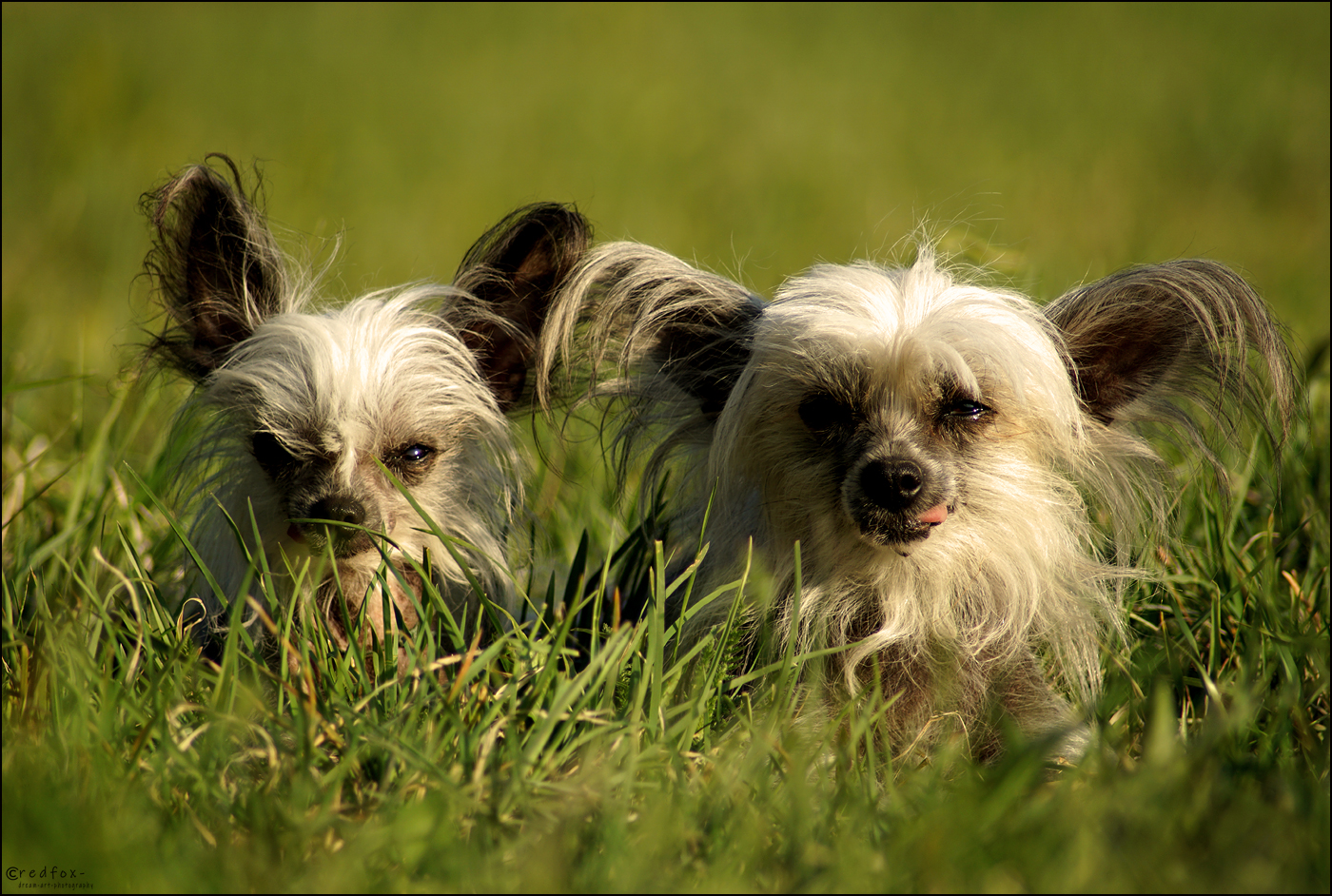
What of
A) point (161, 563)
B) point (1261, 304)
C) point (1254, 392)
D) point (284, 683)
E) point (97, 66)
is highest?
point (97, 66)

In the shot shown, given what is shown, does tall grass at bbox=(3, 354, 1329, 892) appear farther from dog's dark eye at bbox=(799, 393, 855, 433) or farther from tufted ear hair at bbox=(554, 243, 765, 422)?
tufted ear hair at bbox=(554, 243, 765, 422)

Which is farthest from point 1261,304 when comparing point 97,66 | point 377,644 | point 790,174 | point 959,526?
point 97,66

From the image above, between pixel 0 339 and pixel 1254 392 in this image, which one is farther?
pixel 0 339

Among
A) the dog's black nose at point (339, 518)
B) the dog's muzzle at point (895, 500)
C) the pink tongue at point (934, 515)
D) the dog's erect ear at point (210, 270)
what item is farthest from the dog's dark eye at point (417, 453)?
the pink tongue at point (934, 515)

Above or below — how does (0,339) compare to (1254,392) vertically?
below

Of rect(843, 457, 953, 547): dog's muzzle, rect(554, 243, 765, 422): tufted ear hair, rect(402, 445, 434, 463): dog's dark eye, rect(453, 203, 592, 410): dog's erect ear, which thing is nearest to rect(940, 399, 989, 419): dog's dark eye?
rect(843, 457, 953, 547): dog's muzzle

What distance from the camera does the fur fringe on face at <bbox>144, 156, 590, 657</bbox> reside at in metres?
2.77

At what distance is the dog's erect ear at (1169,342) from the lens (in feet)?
8.14

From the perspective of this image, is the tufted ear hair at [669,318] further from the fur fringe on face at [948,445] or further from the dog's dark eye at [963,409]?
the dog's dark eye at [963,409]

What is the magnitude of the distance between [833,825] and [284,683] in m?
1.11

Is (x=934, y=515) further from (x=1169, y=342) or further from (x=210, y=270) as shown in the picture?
(x=210, y=270)

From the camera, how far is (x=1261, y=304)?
248 cm

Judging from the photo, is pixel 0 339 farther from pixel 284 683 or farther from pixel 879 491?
pixel 879 491

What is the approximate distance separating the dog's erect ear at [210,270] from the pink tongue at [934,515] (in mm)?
2019
